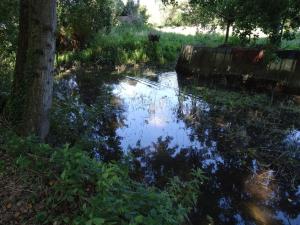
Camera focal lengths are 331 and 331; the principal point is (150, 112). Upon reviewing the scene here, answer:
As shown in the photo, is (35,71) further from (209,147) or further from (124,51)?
(124,51)

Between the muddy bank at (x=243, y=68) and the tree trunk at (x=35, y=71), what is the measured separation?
7.82m

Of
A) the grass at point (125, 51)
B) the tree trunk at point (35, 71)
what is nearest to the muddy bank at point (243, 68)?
the grass at point (125, 51)

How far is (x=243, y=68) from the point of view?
12.1 meters

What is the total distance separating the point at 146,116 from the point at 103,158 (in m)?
2.85

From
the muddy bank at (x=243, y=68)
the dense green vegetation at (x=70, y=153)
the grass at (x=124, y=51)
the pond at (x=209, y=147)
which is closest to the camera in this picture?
the dense green vegetation at (x=70, y=153)

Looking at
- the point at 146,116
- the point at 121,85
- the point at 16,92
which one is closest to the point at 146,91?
the point at 121,85

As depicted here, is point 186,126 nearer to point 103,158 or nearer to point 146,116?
point 146,116

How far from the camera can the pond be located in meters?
4.89

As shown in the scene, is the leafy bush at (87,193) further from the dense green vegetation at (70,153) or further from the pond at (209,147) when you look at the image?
the pond at (209,147)

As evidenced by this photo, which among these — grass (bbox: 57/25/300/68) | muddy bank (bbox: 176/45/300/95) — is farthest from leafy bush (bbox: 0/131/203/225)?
grass (bbox: 57/25/300/68)

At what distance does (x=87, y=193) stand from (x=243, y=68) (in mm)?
9909

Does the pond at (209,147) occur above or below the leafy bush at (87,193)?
below

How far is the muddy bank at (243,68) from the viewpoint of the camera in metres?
10.5

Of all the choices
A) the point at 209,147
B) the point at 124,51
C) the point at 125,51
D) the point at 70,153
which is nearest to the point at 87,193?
the point at 70,153
